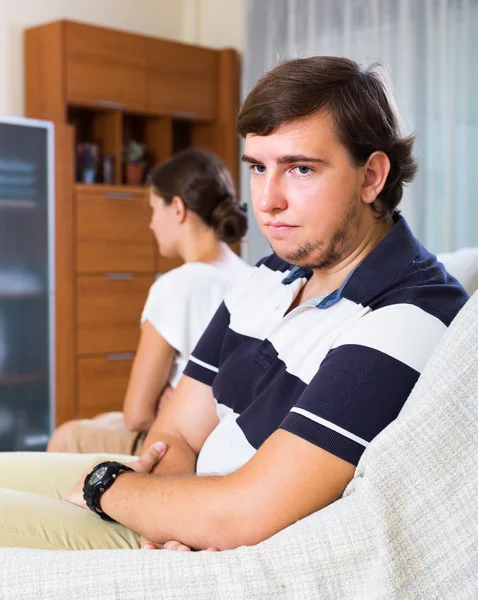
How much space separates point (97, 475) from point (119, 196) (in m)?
3.14

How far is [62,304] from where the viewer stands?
167 inches

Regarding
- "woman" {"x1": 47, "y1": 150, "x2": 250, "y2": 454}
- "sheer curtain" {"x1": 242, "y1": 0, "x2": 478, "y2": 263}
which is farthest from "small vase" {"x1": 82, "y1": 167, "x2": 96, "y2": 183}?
"woman" {"x1": 47, "y1": 150, "x2": 250, "y2": 454}

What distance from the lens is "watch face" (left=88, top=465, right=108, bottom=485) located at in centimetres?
141

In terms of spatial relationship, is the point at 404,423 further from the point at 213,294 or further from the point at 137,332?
the point at 137,332

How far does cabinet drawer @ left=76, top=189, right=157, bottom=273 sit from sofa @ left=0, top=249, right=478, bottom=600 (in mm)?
3300

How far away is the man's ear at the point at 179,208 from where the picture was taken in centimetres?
253

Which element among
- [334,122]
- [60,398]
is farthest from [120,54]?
[334,122]

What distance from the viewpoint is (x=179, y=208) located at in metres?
2.54

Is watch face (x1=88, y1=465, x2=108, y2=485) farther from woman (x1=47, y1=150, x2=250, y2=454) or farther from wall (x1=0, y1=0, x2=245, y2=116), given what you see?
wall (x1=0, y1=0, x2=245, y2=116)

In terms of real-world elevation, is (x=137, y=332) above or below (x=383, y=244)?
below

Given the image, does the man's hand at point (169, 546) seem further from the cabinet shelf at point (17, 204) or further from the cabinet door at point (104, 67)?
the cabinet door at point (104, 67)

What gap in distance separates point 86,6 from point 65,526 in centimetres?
391

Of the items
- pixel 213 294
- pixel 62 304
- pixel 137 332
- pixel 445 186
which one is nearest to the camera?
pixel 213 294

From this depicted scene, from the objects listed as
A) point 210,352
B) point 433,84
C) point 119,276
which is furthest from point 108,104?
point 210,352
